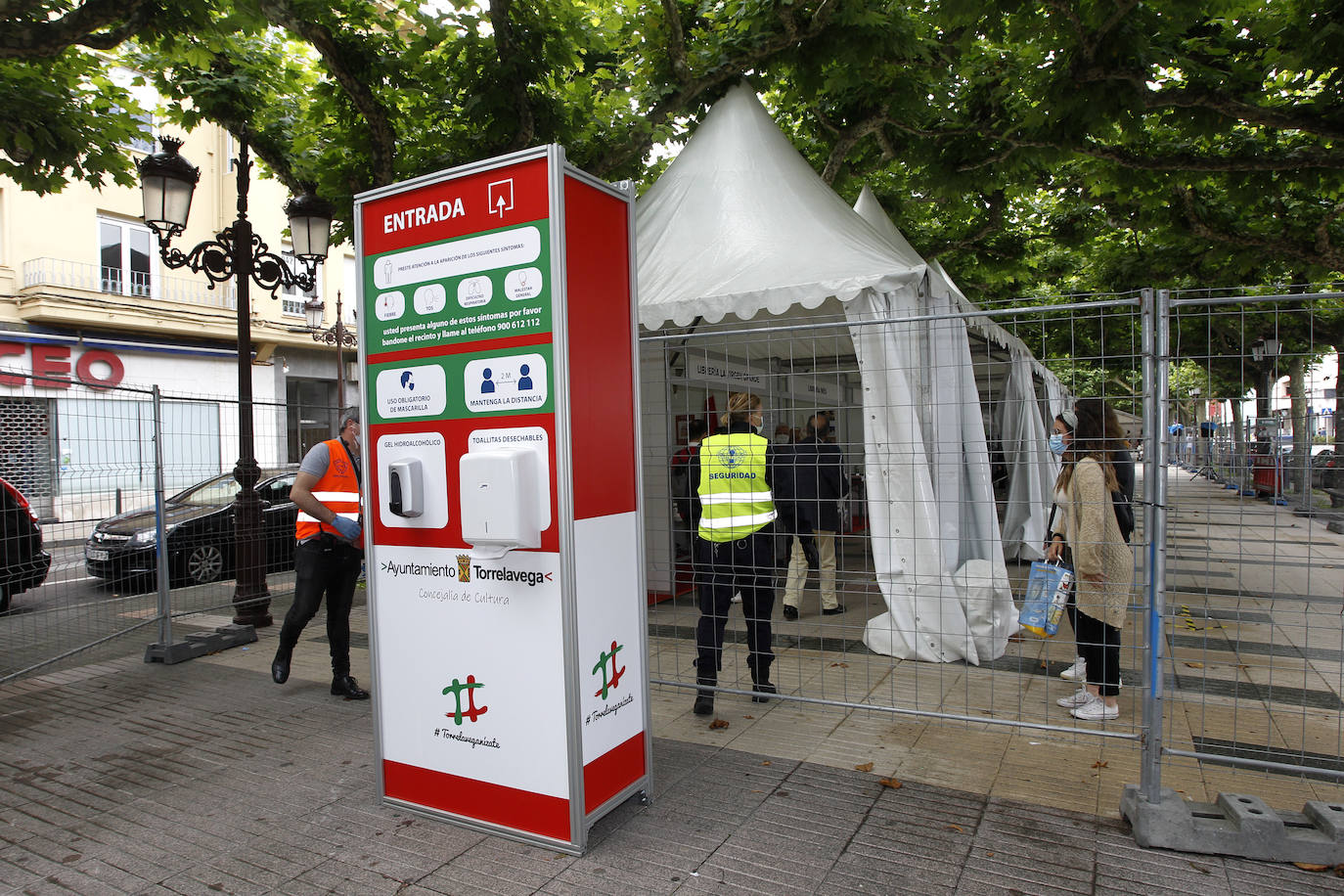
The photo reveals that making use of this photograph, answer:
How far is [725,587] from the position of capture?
495cm

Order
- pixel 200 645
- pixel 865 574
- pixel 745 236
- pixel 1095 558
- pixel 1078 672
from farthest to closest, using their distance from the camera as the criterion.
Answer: pixel 745 236
pixel 200 645
pixel 865 574
pixel 1078 672
pixel 1095 558

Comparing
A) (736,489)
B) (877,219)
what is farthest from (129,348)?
(736,489)

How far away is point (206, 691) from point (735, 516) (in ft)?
13.6

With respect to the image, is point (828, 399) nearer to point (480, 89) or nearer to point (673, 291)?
point (673, 291)

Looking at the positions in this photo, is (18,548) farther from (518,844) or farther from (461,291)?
(518,844)

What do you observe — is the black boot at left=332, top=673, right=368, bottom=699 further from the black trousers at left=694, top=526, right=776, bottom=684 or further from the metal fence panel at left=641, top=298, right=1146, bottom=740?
the black trousers at left=694, top=526, right=776, bottom=684

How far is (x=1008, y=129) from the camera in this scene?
8.64 meters

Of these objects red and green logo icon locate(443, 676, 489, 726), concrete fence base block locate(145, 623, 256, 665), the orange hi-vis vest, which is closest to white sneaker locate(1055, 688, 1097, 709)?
red and green logo icon locate(443, 676, 489, 726)

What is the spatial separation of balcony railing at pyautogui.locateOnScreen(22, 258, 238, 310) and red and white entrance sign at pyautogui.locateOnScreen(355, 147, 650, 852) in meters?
16.3

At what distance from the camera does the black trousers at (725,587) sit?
195 inches

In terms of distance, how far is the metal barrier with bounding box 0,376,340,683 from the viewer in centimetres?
563

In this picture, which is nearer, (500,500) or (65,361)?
(500,500)

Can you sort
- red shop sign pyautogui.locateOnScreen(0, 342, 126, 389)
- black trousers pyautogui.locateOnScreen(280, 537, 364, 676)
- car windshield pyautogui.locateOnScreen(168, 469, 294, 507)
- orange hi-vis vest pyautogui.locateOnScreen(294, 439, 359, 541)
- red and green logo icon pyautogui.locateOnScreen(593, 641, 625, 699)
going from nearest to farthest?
1. red and green logo icon pyautogui.locateOnScreen(593, 641, 625, 699)
2. orange hi-vis vest pyautogui.locateOnScreen(294, 439, 359, 541)
3. black trousers pyautogui.locateOnScreen(280, 537, 364, 676)
4. car windshield pyautogui.locateOnScreen(168, 469, 294, 507)
5. red shop sign pyautogui.locateOnScreen(0, 342, 126, 389)

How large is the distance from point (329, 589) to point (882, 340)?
4.48 meters
